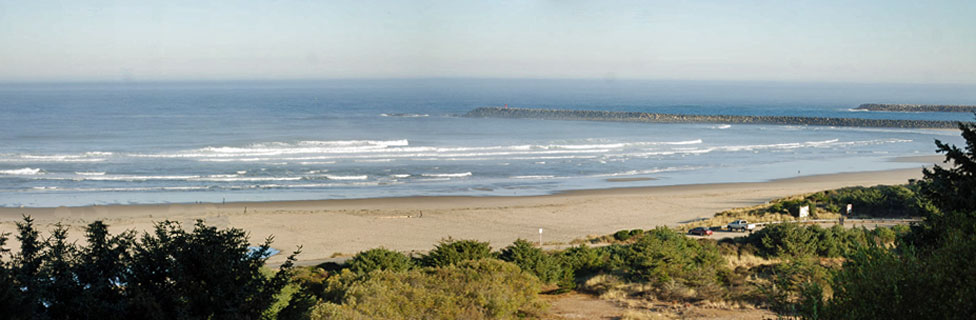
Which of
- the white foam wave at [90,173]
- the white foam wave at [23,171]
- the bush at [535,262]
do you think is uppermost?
the white foam wave at [23,171]

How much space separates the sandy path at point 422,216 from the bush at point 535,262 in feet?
27.3

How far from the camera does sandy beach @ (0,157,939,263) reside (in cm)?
2795

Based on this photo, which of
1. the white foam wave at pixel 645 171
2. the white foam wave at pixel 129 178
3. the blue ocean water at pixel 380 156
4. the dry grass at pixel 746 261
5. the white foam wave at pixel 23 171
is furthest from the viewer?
the white foam wave at pixel 645 171

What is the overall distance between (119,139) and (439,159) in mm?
29837

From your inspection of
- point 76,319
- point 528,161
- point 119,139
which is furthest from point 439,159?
point 76,319

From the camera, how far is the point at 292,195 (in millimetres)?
37750

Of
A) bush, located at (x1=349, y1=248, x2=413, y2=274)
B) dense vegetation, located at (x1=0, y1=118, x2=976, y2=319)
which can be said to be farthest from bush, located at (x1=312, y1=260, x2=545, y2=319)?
bush, located at (x1=349, y1=248, x2=413, y2=274)

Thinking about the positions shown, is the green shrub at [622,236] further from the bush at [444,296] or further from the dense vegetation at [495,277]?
the bush at [444,296]

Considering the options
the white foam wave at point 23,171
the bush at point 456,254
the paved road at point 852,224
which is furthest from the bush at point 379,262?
the white foam wave at point 23,171

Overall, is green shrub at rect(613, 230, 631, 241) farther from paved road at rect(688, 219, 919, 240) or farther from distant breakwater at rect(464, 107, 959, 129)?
distant breakwater at rect(464, 107, 959, 129)

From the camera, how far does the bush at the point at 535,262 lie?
17297 millimetres

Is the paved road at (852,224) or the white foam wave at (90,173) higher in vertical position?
the white foam wave at (90,173)

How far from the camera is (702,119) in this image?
340 ft

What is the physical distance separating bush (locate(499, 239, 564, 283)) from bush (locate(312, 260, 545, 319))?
9.75 ft
